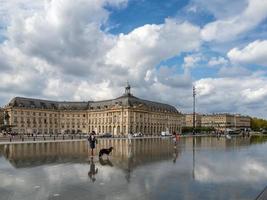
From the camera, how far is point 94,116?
560 feet

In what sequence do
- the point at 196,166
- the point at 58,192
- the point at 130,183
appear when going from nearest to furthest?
the point at 58,192
the point at 130,183
the point at 196,166

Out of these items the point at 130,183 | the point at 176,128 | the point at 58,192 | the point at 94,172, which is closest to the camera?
the point at 58,192

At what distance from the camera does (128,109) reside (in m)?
150

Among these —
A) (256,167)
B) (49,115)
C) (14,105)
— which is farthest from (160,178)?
(49,115)

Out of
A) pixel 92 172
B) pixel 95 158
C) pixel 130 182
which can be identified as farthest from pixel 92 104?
pixel 130 182

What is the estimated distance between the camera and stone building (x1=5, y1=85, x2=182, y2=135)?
15300 cm

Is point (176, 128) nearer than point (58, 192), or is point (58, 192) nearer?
point (58, 192)

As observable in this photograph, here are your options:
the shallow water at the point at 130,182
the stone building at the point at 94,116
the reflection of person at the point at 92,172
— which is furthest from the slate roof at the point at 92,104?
the shallow water at the point at 130,182

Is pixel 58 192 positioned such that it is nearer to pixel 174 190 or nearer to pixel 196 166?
pixel 174 190

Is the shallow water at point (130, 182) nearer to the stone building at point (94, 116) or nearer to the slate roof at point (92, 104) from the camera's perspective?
the stone building at point (94, 116)

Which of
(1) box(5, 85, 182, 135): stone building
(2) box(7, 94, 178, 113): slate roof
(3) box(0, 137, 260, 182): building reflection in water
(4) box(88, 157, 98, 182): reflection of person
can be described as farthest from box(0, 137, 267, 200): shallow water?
(2) box(7, 94, 178, 113): slate roof

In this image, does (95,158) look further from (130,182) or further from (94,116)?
(94,116)

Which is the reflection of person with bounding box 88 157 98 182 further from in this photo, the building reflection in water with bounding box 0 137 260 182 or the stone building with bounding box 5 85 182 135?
the stone building with bounding box 5 85 182 135

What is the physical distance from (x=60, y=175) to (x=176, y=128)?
176 m
